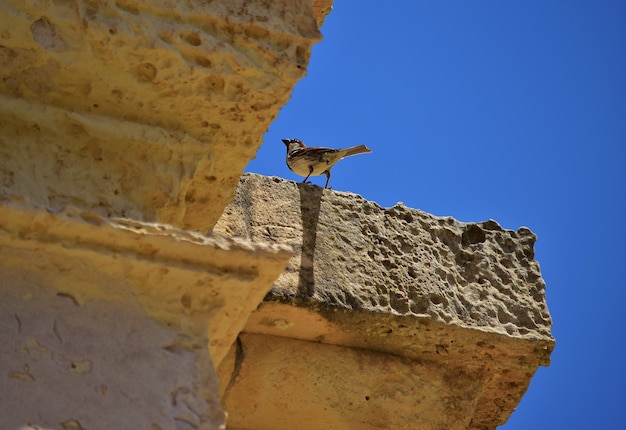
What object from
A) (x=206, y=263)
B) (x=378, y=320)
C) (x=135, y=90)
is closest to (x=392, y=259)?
(x=378, y=320)

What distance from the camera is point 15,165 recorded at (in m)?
2.91

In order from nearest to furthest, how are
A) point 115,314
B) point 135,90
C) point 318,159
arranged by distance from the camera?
point 115,314 → point 135,90 → point 318,159

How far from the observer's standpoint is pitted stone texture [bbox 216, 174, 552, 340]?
4070 millimetres

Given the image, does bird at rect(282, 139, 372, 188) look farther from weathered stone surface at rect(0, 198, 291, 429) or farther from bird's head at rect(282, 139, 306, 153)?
weathered stone surface at rect(0, 198, 291, 429)

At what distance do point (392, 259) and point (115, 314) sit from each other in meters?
1.87

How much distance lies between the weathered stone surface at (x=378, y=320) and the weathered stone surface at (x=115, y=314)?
1.19 m

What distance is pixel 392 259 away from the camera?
4.27m

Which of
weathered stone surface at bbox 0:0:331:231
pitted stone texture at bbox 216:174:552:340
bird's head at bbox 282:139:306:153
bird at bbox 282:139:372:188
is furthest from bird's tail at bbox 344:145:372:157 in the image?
weathered stone surface at bbox 0:0:331:231

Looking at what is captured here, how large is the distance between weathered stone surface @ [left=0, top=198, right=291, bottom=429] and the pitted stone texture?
119 cm

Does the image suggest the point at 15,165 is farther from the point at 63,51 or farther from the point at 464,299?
the point at 464,299

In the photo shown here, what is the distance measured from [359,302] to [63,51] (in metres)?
1.51

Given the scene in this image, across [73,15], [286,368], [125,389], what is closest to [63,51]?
[73,15]

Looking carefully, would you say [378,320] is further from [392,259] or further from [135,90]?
[135,90]

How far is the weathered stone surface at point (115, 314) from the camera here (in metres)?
2.37
